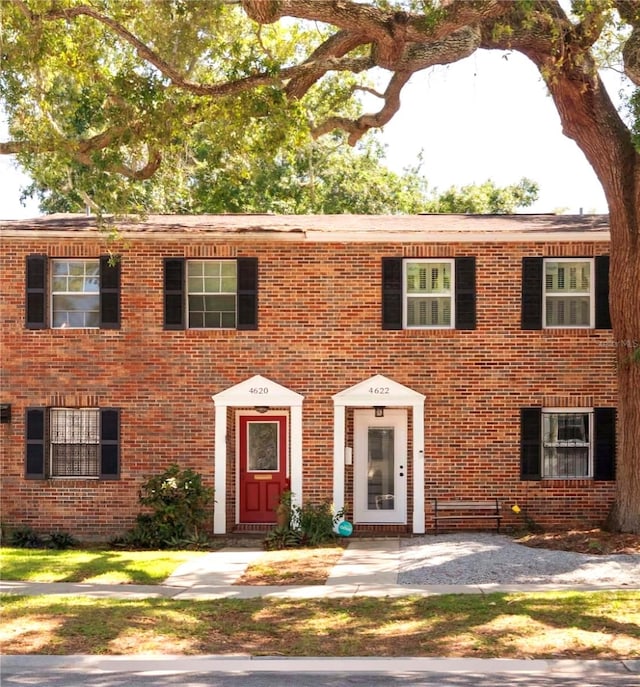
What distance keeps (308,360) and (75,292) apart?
4.57m

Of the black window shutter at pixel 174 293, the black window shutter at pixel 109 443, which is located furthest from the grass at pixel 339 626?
the black window shutter at pixel 174 293

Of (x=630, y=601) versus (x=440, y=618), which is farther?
(x=630, y=601)

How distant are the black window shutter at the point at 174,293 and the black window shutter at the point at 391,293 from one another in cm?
377

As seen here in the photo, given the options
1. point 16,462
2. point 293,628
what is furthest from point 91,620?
point 16,462

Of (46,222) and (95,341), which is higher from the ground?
(46,222)

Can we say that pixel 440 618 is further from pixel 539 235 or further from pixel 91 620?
pixel 539 235

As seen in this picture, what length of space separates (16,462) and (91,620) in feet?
29.7

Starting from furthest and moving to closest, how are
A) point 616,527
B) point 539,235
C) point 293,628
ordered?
point 539,235, point 616,527, point 293,628

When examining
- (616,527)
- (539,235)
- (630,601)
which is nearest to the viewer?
(630,601)

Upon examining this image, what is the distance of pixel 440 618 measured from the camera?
12.6 metres

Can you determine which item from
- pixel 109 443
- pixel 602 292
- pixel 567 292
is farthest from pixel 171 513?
Answer: pixel 602 292

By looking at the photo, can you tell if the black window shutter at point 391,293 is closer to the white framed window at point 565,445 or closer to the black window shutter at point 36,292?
the white framed window at point 565,445

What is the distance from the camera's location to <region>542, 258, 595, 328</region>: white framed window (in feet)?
68.7

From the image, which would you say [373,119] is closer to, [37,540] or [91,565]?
[91,565]
